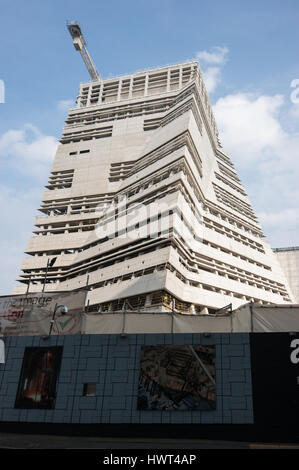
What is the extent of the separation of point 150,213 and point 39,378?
→ 38375 mm

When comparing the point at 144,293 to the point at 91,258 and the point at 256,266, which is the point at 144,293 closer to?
the point at 91,258

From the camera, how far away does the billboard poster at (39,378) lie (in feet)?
53.7

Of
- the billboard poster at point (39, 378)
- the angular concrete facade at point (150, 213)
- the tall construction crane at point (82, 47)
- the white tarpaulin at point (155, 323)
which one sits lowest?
the billboard poster at point (39, 378)

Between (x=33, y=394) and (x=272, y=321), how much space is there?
11248mm

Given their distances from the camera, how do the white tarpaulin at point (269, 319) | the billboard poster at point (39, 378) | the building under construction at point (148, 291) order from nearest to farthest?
the building under construction at point (148, 291) < the billboard poster at point (39, 378) < the white tarpaulin at point (269, 319)

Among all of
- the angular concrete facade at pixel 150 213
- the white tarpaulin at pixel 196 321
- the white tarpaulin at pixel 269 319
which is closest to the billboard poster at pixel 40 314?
the white tarpaulin at pixel 196 321

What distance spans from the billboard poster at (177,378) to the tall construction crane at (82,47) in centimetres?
10361

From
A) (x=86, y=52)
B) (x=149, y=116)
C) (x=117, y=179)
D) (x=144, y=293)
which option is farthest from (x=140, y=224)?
(x=86, y=52)

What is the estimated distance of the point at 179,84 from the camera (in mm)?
85062

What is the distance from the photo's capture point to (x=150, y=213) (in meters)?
53.6

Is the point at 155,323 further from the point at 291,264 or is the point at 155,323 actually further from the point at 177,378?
the point at 291,264

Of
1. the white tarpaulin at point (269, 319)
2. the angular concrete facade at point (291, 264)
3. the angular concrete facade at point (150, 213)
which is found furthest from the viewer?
the angular concrete facade at point (291, 264)

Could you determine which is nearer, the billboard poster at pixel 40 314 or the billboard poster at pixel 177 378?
the billboard poster at pixel 177 378

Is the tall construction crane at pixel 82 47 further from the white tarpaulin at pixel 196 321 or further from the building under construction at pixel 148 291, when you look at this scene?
the white tarpaulin at pixel 196 321
